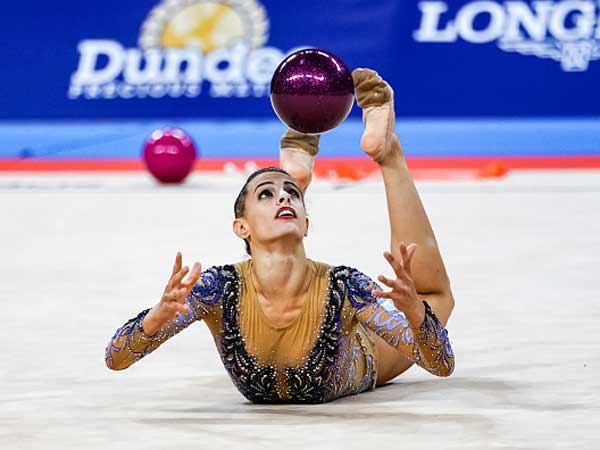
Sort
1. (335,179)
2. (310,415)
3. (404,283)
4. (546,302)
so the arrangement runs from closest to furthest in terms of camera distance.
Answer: (404,283) → (310,415) → (546,302) → (335,179)

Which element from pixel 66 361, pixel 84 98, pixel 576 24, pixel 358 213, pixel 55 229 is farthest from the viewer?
pixel 84 98

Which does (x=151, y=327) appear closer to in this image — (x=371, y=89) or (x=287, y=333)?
(x=287, y=333)

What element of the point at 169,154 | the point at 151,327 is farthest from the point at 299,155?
the point at 169,154

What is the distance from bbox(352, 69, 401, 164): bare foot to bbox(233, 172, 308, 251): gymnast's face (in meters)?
0.45

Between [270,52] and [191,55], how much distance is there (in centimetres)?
72

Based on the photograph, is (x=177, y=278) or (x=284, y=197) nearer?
(x=177, y=278)

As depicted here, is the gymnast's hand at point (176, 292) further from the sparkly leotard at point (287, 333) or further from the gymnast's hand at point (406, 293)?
the gymnast's hand at point (406, 293)

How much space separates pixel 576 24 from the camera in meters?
11.2

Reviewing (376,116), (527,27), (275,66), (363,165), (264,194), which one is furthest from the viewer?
(275,66)

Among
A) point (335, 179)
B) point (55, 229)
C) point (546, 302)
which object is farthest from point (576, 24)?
point (546, 302)

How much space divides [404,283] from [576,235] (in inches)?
159

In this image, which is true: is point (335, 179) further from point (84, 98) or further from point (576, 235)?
point (576, 235)

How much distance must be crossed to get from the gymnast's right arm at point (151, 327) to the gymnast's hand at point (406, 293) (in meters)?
0.48

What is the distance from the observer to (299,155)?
4418mm
